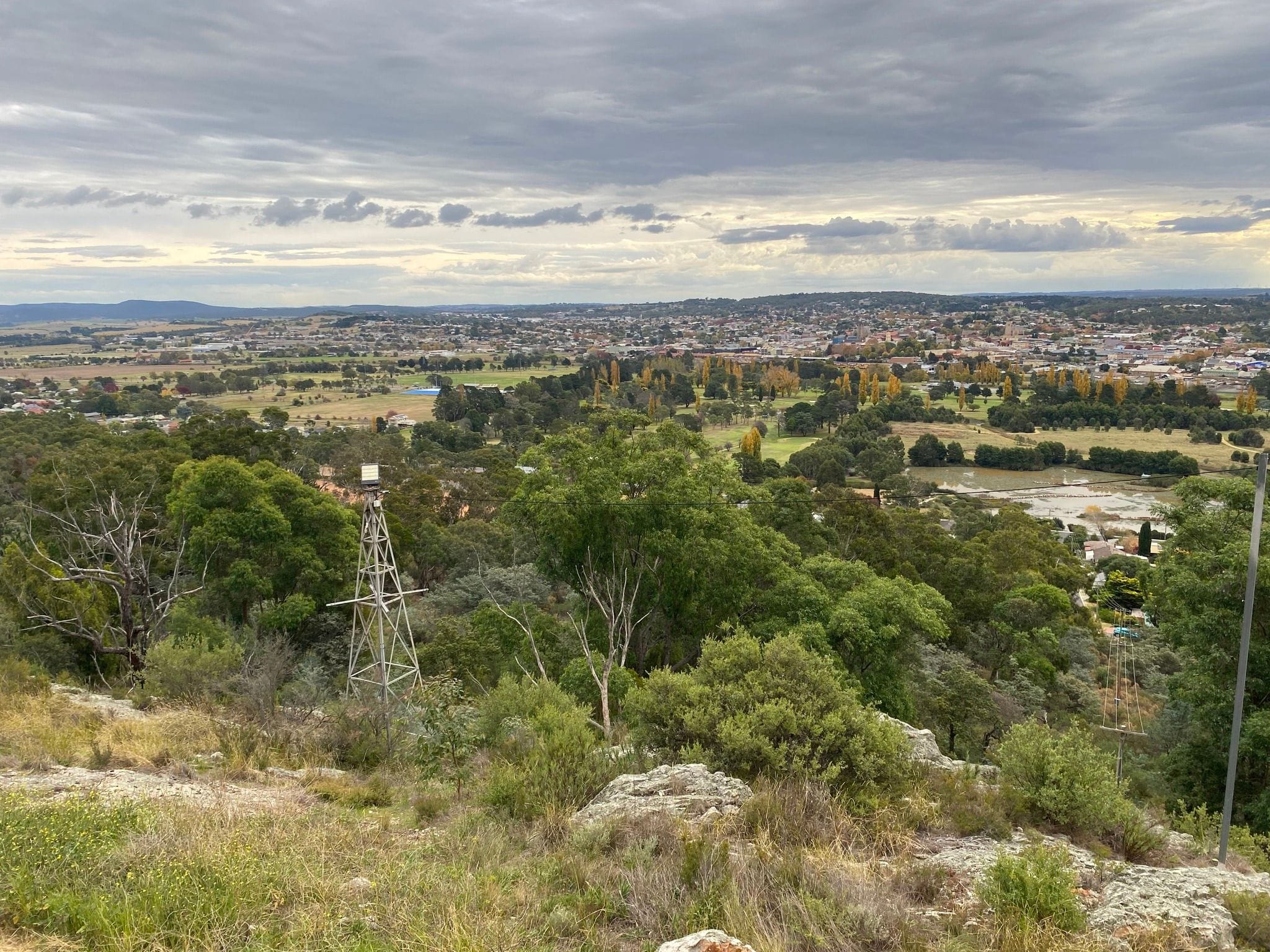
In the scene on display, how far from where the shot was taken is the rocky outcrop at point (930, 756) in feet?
26.8

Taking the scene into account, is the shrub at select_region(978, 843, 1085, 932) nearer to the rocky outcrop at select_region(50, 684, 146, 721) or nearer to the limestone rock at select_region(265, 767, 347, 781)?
the limestone rock at select_region(265, 767, 347, 781)

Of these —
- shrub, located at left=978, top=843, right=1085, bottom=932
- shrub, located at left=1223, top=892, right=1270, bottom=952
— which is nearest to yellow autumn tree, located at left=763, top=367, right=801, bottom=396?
shrub, located at left=1223, top=892, right=1270, bottom=952

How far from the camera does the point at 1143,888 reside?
527 cm

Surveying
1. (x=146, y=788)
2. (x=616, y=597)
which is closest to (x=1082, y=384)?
(x=616, y=597)

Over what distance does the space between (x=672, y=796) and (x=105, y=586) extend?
16363 millimetres

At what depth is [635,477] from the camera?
14070 mm

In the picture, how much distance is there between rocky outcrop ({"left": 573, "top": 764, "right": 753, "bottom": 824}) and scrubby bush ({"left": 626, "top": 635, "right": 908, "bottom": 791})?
40 cm

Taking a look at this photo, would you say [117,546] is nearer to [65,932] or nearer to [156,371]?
[65,932]

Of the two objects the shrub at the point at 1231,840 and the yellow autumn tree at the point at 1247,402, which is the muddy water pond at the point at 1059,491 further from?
the shrub at the point at 1231,840

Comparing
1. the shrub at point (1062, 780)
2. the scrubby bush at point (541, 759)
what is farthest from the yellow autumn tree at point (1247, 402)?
the scrubby bush at point (541, 759)

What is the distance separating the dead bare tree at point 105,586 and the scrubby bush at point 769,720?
346 inches

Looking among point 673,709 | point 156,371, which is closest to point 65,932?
point 673,709

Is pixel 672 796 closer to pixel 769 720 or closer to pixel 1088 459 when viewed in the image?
pixel 769 720

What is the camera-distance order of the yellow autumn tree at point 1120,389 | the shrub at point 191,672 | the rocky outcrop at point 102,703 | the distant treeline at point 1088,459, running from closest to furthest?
the rocky outcrop at point 102,703, the shrub at point 191,672, the distant treeline at point 1088,459, the yellow autumn tree at point 1120,389
